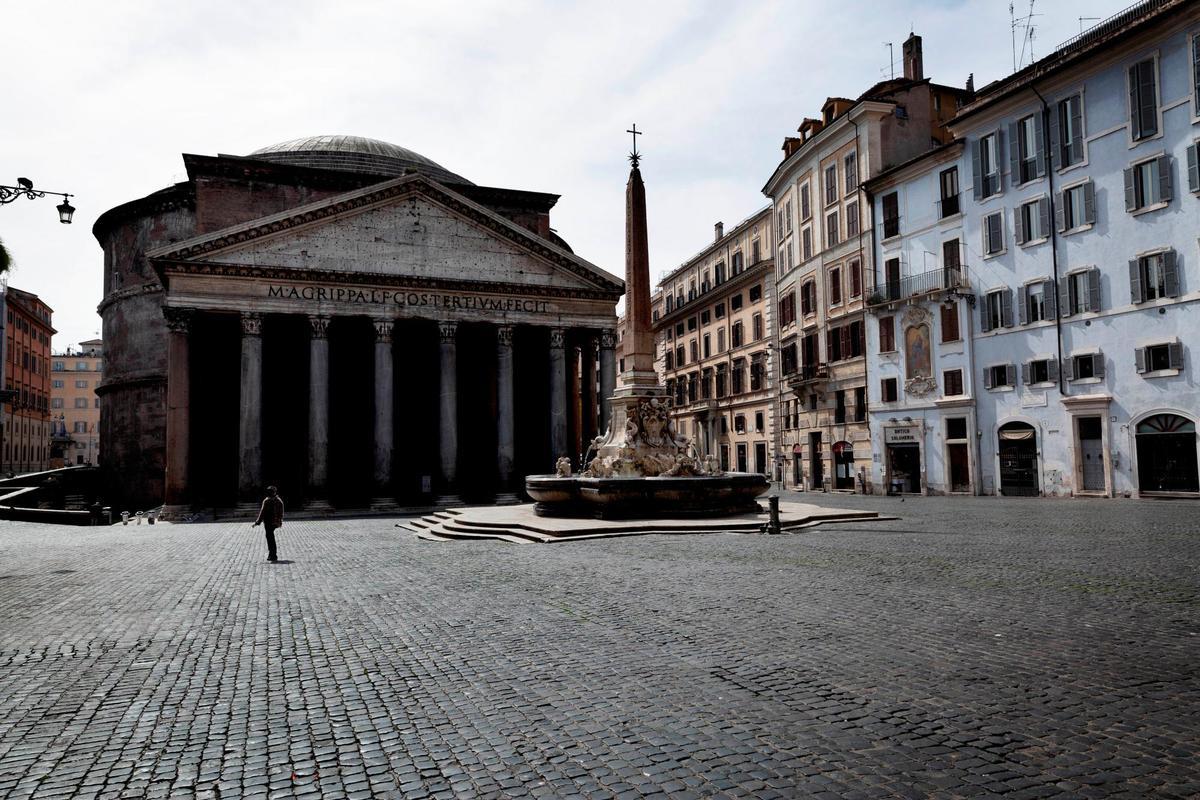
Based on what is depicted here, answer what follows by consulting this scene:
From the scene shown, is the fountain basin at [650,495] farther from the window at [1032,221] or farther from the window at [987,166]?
the window at [987,166]

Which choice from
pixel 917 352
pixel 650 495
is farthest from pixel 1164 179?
pixel 650 495

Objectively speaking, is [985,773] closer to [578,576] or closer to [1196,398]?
→ [578,576]

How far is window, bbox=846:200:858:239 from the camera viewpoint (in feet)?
117

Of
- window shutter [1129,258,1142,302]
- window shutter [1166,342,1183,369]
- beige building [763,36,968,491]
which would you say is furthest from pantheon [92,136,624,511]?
window shutter [1166,342,1183,369]

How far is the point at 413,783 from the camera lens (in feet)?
12.7

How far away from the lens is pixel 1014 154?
2834 cm

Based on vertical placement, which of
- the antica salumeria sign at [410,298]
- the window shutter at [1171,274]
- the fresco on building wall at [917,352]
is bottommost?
the fresco on building wall at [917,352]

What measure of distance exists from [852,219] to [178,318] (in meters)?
27.2

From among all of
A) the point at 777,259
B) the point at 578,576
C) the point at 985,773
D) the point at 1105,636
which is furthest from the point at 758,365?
the point at 985,773

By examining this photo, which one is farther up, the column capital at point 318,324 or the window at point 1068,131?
the window at point 1068,131

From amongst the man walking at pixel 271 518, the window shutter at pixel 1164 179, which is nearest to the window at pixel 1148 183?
the window shutter at pixel 1164 179

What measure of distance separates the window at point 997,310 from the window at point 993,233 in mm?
1515

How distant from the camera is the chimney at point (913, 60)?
36531mm

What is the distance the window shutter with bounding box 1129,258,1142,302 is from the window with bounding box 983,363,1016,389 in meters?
4.68
